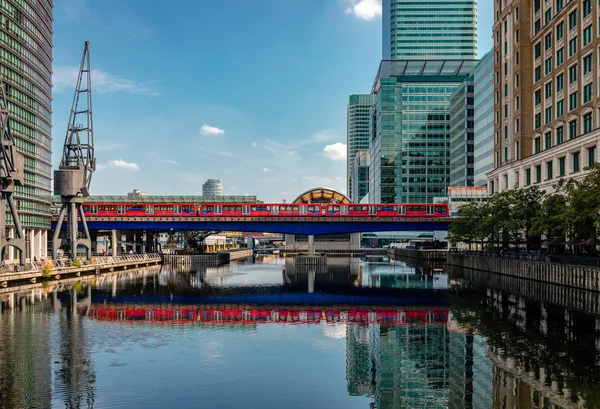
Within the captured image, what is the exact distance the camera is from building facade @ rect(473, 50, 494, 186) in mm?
168625

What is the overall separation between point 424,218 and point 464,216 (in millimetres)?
13253

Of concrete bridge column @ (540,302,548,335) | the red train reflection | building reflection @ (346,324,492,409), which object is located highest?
concrete bridge column @ (540,302,548,335)

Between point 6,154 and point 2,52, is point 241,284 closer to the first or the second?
point 6,154

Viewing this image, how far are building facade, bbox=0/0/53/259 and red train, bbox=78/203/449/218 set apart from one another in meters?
12.2

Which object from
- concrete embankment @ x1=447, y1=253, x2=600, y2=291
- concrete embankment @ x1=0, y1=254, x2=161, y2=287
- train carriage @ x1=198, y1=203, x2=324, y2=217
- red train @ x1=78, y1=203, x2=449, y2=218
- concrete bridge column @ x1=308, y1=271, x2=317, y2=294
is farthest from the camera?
red train @ x1=78, y1=203, x2=449, y2=218

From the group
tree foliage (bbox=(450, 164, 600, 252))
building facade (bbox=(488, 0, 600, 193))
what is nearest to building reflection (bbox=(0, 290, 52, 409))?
tree foliage (bbox=(450, 164, 600, 252))

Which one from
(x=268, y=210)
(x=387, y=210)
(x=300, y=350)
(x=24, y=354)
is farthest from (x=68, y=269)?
(x=387, y=210)

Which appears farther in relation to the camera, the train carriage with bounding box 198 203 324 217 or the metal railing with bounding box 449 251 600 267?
the train carriage with bounding box 198 203 324 217

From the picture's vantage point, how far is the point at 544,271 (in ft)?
240

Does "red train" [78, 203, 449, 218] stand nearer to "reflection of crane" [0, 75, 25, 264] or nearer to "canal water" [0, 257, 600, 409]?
"reflection of crane" [0, 75, 25, 264]

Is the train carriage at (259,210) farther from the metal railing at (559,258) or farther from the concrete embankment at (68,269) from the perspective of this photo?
the metal railing at (559,258)

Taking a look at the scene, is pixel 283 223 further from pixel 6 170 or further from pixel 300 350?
pixel 300 350

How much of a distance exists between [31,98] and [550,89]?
92940mm

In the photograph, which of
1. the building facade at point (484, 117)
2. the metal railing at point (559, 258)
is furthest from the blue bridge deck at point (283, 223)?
the building facade at point (484, 117)
